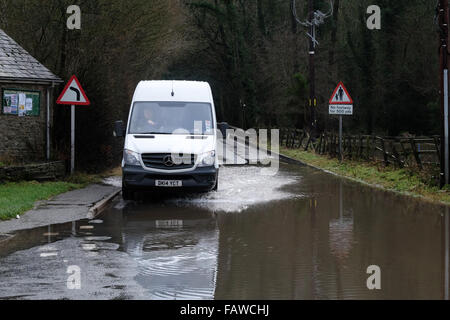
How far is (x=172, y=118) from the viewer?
54.4 ft

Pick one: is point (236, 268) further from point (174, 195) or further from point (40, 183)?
point (40, 183)

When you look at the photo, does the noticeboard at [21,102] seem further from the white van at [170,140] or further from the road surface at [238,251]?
the road surface at [238,251]

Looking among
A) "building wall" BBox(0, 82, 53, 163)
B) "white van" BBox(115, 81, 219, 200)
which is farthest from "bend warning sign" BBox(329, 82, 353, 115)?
"building wall" BBox(0, 82, 53, 163)

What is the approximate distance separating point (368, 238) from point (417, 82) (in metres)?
38.2

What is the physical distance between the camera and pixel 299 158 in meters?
31.0

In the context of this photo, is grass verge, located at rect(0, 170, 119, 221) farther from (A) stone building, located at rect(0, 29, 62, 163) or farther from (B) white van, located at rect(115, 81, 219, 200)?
(B) white van, located at rect(115, 81, 219, 200)

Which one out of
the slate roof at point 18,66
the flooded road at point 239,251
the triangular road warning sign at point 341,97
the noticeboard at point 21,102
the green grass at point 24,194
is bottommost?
the flooded road at point 239,251

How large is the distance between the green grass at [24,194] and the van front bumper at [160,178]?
1.95 meters

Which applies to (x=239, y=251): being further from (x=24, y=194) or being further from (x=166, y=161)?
(x=24, y=194)

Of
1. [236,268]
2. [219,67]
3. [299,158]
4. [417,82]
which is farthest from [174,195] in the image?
[219,67]

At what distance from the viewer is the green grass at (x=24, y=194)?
514 inches

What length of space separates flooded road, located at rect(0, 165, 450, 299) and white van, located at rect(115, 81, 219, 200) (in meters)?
0.54

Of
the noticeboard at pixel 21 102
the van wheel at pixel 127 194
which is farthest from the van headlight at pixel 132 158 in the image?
the noticeboard at pixel 21 102

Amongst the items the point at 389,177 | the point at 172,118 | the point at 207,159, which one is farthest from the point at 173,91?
the point at 389,177
